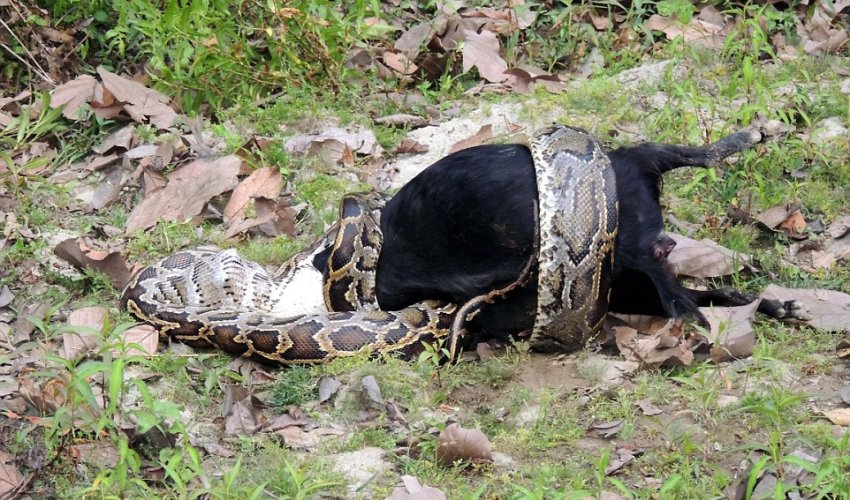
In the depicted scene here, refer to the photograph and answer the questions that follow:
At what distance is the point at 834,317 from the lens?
545 centimetres

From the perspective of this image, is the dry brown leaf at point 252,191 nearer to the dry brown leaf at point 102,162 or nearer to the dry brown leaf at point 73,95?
the dry brown leaf at point 102,162

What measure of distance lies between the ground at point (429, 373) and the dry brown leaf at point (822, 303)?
31 mm

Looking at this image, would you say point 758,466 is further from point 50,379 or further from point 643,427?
point 50,379

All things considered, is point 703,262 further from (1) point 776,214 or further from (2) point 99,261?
(2) point 99,261

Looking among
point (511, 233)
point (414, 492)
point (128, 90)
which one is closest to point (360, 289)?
point (511, 233)

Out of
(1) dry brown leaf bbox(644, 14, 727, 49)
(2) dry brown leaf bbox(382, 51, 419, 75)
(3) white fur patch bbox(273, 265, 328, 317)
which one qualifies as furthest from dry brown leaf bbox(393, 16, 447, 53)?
(3) white fur patch bbox(273, 265, 328, 317)

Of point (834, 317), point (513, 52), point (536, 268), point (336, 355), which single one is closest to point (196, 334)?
point (336, 355)

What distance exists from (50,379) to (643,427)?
8.56 ft

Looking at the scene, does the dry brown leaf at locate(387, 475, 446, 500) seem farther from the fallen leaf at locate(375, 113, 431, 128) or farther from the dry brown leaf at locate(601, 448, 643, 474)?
the fallen leaf at locate(375, 113, 431, 128)

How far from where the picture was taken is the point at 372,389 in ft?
16.6

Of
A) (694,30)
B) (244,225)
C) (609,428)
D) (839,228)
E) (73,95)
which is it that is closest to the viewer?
(609,428)

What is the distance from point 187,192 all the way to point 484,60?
8.25 ft

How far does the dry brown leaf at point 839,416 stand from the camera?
177 inches

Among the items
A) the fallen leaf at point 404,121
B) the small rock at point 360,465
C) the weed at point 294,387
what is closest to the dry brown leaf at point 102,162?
the fallen leaf at point 404,121
